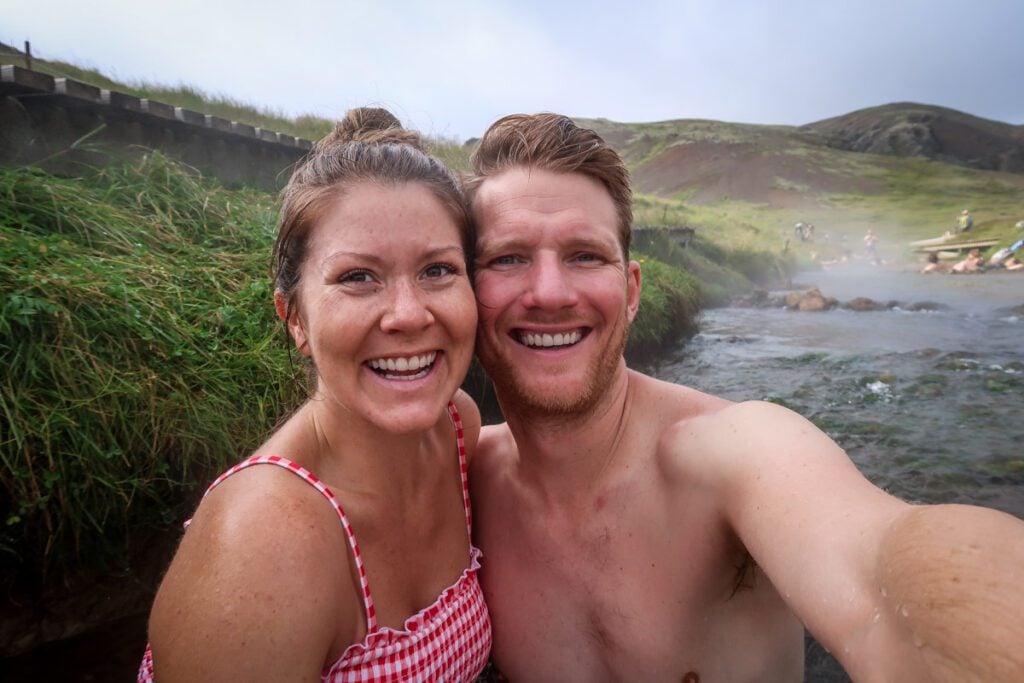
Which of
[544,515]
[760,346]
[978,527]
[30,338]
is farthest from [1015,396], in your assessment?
[30,338]

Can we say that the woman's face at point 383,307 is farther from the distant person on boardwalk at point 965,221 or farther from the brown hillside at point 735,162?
the distant person on boardwalk at point 965,221

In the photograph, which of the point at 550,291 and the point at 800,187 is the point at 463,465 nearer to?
the point at 550,291

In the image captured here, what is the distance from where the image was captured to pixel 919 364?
6816 mm

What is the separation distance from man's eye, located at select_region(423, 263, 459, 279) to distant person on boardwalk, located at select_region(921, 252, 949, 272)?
1086cm

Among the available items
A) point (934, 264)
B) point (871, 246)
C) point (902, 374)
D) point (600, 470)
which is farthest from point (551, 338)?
point (871, 246)

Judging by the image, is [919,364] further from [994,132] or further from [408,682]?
[408,682]

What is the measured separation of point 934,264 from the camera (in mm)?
9531

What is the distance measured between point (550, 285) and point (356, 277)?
585mm

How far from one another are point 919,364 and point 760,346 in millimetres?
2047

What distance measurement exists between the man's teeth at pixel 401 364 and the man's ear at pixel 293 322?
256mm

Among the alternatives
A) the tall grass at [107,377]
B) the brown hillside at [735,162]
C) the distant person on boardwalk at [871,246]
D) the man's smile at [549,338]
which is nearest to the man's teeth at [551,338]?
the man's smile at [549,338]

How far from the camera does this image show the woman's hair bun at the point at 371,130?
5.48 ft

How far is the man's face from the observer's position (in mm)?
1747

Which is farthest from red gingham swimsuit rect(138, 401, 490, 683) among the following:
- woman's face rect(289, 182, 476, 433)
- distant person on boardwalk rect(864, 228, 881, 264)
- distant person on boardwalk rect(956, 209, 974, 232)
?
distant person on boardwalk rect(864, 228, 881, 264)
